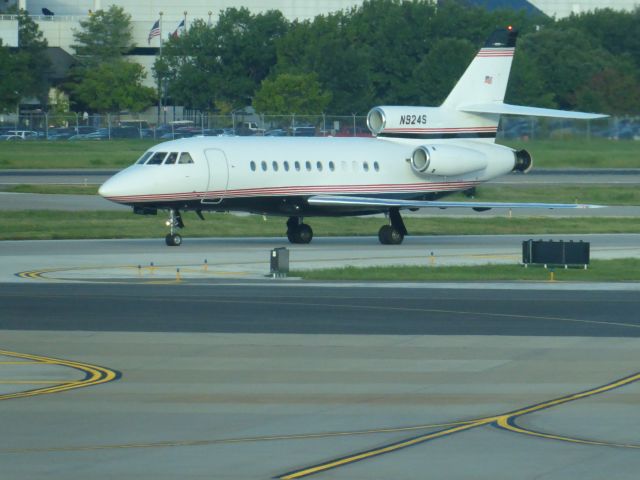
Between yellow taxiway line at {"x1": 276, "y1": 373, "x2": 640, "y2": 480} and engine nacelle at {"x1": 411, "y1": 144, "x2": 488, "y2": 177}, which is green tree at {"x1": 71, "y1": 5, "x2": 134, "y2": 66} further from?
yellow taxiway line at {"x1": 276, "y1": 373, "x2": 640, "y2": 480}

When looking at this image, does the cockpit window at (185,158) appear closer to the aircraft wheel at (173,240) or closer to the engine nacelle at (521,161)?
→ the aircraft wheel at (173,240)

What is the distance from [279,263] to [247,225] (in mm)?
17223

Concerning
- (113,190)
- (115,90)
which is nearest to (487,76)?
(113,190)

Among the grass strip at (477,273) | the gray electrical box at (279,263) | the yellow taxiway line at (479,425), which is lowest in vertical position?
the yellow taxiway line at (479,425)

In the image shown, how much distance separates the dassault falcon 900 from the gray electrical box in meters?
8.65

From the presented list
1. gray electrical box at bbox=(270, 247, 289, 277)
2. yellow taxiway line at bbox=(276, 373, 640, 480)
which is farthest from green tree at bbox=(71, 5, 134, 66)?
yellow taxiway line at bbox=(276, 373, 640, 480)

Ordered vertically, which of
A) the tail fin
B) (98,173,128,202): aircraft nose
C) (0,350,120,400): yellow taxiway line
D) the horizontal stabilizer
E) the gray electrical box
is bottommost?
(0,350,120,400): yellow taxiway line

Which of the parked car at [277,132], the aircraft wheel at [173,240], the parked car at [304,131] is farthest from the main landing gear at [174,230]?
the parked car at [277,132]

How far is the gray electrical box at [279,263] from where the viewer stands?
37438 millimetres

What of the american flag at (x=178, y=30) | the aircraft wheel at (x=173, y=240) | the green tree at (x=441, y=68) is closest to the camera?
the aircraft wheel at (x=173, y=240)

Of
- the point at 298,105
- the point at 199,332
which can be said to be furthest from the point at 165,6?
the point at 199,332

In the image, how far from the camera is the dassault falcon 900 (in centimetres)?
4559

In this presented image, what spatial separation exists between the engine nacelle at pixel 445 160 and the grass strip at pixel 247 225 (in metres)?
4.48

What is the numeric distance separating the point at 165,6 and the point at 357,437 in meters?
142
